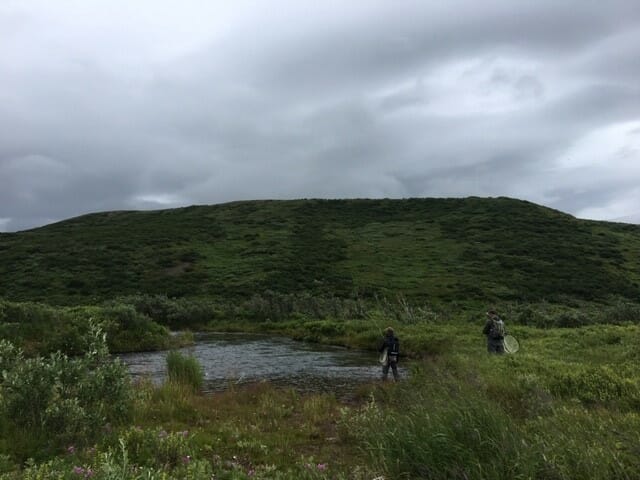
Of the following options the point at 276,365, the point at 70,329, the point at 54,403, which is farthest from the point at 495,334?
the point at 70,329

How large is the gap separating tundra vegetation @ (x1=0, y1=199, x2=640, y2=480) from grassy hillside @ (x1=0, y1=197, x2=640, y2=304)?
437 millimetres

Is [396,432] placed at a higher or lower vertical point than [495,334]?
lower

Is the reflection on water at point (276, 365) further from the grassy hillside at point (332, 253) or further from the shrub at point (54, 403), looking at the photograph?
the grassy hillside at point (332, 253)

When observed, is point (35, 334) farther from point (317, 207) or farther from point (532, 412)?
point (317, 207)

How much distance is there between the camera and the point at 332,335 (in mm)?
35125

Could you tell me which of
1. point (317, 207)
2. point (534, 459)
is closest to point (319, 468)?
point (534, 459)

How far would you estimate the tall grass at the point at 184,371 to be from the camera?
1535cm

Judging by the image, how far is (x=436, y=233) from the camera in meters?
82.8

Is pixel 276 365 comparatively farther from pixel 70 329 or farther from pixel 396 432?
pixel 396 432

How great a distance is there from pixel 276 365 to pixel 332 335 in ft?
39.1

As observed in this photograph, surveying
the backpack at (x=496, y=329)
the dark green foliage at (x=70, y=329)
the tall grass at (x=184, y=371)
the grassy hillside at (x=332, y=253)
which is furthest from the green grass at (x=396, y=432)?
the grassy hillside at (x=332, y=253)

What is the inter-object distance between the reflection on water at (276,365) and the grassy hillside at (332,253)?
78.3 feet

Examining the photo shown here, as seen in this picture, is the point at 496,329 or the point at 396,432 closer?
the point at 396,432

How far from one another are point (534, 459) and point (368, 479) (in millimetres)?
1882
